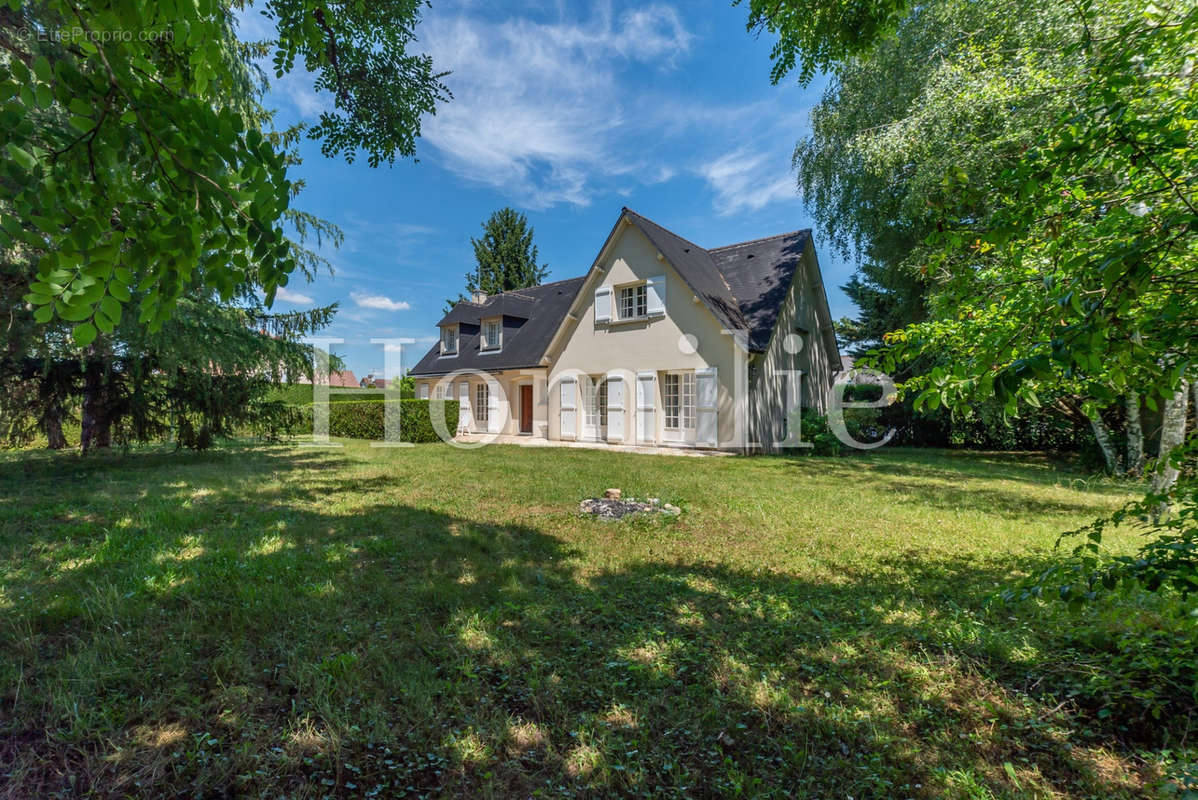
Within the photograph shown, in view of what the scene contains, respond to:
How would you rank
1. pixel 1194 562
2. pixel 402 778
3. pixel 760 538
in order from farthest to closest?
pixel 760 538
pixel 402 778
pixel 1194 562

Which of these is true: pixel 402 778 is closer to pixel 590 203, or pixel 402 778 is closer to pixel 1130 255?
pixel 1130 255

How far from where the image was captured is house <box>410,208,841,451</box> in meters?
13.1

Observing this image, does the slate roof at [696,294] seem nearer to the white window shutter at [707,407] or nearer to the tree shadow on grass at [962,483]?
the white window shutter at [707,407]

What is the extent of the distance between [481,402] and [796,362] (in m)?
12.1

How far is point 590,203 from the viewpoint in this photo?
1928 cm

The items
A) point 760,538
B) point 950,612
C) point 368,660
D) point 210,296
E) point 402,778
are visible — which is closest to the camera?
point 402,778

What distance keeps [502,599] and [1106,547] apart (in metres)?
5.70

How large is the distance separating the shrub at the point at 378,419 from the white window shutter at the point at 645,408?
7.18m

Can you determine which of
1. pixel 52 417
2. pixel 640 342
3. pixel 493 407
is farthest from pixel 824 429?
pixel 52 417

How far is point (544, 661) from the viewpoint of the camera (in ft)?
8.89

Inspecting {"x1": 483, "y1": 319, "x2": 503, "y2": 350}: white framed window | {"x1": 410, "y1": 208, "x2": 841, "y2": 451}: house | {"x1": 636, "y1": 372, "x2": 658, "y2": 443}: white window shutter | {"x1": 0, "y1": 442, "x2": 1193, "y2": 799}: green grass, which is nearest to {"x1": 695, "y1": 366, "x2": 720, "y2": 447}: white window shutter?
{"x1": 410, "y1": 208, "x2": 841, "y2": 451}: house

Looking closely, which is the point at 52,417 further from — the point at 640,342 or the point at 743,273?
the point at 743,273

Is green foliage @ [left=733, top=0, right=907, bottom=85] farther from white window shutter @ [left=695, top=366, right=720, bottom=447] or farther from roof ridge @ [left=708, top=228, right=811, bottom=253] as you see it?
roof ridge @ [left=708, top=228, right=811, bottom=253]

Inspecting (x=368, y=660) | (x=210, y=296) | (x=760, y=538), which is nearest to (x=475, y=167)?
(x=210, y=296)
